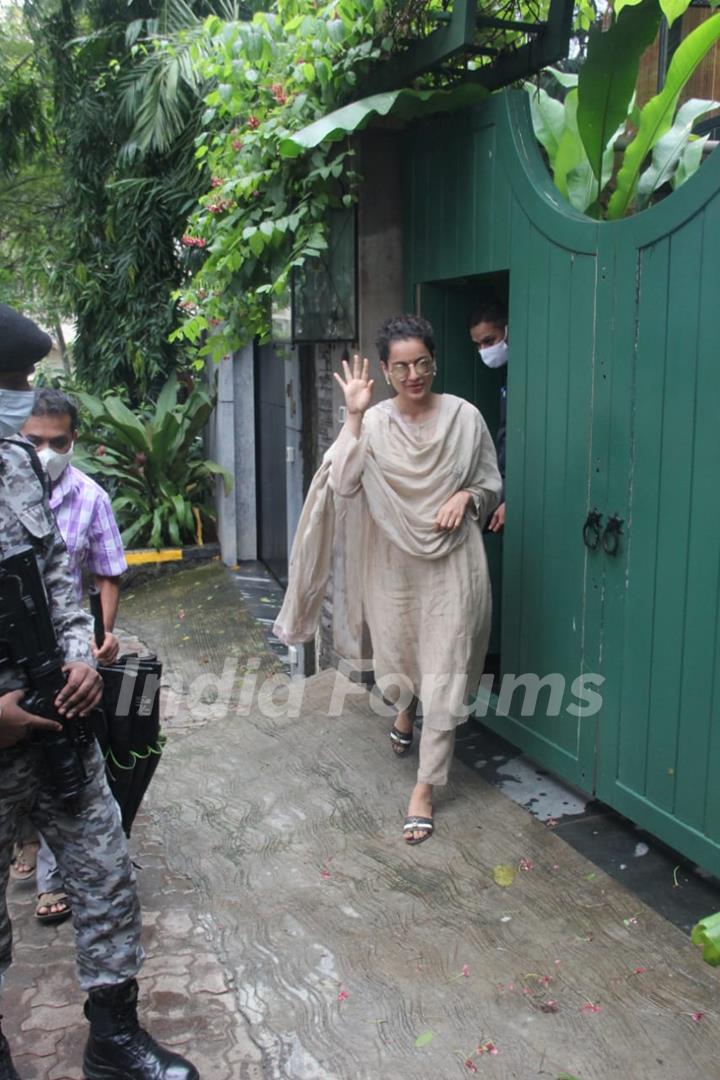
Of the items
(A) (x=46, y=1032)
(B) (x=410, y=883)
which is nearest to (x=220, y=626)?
(B) (x=410, y=883)

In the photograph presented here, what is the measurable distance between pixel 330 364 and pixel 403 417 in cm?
171

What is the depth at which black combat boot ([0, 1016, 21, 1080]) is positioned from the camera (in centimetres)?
244

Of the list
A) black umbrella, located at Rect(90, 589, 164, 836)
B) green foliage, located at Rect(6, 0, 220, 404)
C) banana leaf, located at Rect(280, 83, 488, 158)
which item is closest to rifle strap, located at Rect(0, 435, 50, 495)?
black umbrella, located at Rect(90, 589, 164, 836)

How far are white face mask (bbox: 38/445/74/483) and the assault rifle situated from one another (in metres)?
0.96

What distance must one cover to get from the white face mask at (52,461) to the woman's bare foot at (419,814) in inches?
69.7

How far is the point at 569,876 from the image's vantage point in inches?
135

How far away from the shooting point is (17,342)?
2389 millimetres

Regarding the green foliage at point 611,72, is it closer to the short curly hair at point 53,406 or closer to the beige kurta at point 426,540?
the beige kurta at point 426,540

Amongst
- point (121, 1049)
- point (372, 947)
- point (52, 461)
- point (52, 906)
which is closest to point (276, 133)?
point (52, 461)

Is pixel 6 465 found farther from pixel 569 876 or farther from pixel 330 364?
pixel 330 364

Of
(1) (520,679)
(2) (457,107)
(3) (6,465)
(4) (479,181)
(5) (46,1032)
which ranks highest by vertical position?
(2) (457,107)

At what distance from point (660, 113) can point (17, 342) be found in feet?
8.06

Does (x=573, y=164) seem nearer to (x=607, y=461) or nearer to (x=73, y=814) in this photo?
(x=607, y=461)

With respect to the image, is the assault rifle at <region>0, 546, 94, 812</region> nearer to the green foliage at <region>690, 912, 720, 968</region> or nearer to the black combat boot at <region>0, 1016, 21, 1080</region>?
the black combat boot at <region>0, 1016, 21, 1080</region>
